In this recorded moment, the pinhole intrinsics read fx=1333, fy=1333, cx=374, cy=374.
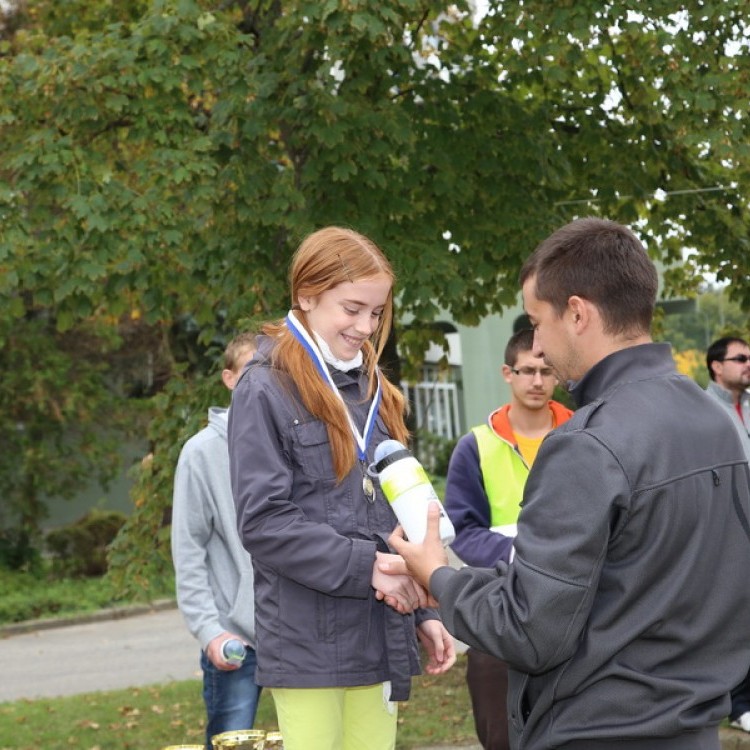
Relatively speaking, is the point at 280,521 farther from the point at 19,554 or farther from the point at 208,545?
the point at 19,554

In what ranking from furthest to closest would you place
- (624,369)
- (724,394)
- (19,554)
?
1. (19,554)
2. (724,394)
3. (624,369)

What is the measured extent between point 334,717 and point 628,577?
1.17m

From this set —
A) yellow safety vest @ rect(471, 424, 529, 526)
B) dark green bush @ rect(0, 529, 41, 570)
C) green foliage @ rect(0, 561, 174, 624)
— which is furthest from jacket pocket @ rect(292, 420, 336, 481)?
dark green bush @ rect(0, 529, 41, 570)

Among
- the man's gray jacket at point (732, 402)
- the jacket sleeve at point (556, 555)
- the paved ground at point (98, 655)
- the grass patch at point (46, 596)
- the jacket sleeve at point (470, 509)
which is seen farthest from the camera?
the grass patch at point (46, 596)

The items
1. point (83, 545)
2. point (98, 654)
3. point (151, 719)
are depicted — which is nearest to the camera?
point (151, 719)

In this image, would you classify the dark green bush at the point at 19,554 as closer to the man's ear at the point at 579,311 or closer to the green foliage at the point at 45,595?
the green foliage at the point at 45,595

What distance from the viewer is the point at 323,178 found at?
9.70 m

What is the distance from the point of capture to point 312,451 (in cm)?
338

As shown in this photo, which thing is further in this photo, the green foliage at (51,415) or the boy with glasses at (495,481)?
the green foliage at (51,415)

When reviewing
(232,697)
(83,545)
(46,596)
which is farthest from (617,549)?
(83,545)

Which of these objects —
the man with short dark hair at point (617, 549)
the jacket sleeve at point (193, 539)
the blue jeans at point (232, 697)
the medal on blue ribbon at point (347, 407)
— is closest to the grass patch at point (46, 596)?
the blue jeans at point (232, 697)

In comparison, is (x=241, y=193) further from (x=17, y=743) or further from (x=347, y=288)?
(x=347, y=288)

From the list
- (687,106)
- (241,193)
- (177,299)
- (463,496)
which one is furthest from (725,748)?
(177,299)

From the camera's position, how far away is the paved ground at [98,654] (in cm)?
1320
